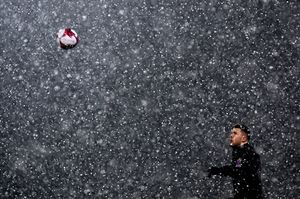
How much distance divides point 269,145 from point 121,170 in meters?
0.80

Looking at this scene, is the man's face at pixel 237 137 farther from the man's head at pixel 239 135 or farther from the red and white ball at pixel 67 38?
the red and white ball at pixel 67 38

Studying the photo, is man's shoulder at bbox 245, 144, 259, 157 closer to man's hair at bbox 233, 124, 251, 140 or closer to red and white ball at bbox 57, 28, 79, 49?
man's hair at bbox 233, 124, 251, 140

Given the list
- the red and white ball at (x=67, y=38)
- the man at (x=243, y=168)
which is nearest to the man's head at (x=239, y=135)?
the man at (x=243, y=168)

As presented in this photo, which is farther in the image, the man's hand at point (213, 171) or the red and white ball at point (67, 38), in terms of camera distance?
the red and white ball at point (67, 38)

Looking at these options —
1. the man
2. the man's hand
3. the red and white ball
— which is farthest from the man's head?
the red and white ball

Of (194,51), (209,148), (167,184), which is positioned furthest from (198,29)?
(167,184)

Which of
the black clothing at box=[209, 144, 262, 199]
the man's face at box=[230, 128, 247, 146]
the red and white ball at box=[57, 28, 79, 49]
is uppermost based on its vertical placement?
the red and white ball at box=[57, 28, 79, 49]

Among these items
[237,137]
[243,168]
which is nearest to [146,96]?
[237,137]

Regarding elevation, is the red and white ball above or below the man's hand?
above

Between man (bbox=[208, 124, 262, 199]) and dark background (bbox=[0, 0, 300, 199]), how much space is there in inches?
1.5

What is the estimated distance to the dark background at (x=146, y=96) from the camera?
174cm

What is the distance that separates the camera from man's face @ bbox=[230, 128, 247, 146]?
1.74m

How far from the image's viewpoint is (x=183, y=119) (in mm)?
1788

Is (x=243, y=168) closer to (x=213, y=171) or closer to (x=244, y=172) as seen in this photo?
(x=244, y=172)
